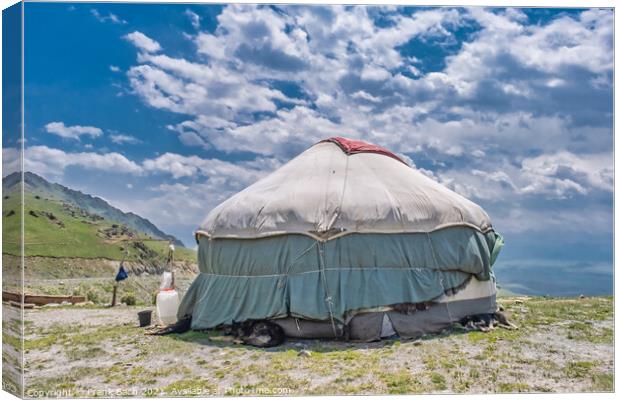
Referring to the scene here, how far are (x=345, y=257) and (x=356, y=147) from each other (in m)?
2.36

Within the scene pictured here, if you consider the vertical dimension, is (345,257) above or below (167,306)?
above

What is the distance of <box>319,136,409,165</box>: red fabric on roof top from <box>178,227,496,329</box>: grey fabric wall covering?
1.93 meters

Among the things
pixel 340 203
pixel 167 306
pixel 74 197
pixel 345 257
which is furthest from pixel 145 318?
pixel 340 203

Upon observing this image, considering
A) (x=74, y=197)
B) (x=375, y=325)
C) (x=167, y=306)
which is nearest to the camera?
(x=375, y=325)

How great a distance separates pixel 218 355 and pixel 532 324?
512cm

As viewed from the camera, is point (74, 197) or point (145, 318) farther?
point (74, 197)

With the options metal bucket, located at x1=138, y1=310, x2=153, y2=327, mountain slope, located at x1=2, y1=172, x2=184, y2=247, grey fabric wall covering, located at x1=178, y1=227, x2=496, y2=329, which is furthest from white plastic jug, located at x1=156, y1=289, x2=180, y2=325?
mountain slope, located at x1=2, y1=172, x2=184, y2=247

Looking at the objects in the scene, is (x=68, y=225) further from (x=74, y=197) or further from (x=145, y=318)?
(x=145, y=318)

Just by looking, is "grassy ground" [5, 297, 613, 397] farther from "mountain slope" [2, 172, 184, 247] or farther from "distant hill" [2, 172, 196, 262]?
"mountain slope" [2, 172, 184, 247]

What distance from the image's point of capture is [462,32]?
678 cm

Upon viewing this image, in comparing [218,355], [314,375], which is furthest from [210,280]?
[314,375]

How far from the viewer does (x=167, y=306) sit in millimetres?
9930

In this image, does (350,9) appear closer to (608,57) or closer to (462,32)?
(462,32)

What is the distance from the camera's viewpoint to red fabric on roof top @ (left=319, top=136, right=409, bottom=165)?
1024cm
